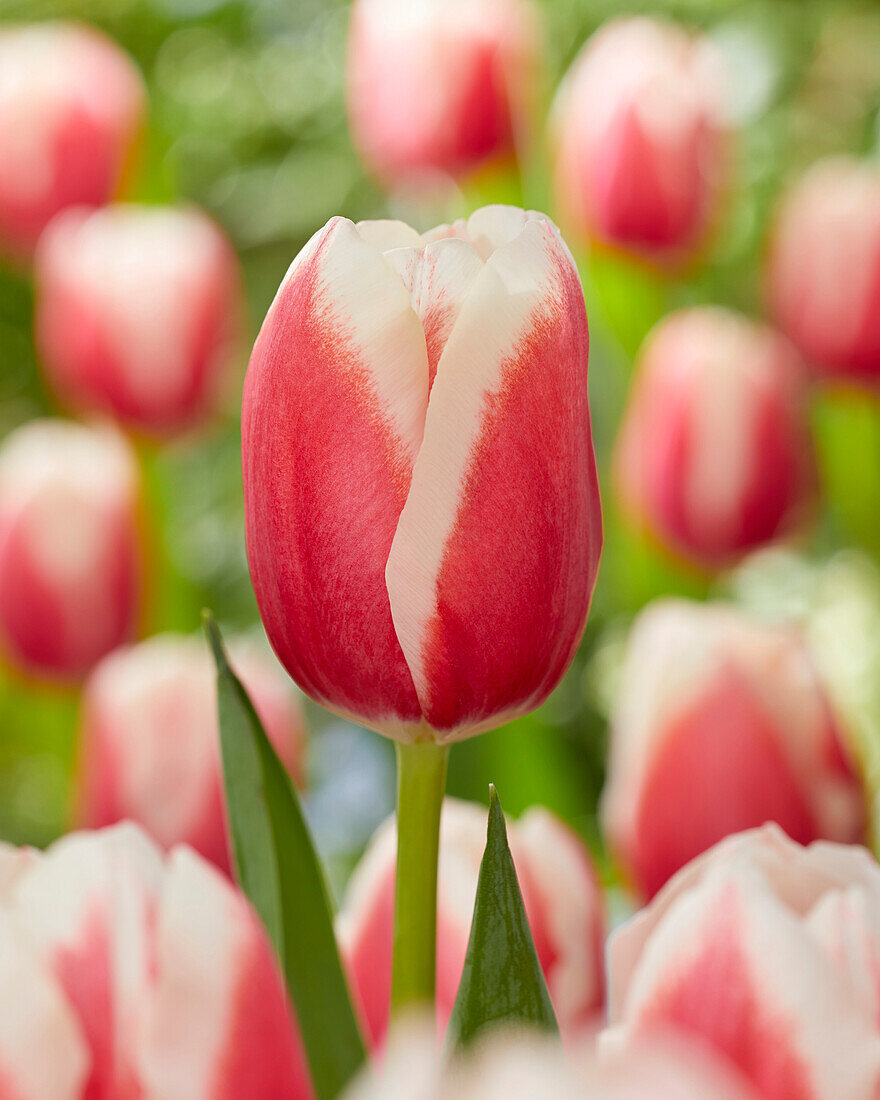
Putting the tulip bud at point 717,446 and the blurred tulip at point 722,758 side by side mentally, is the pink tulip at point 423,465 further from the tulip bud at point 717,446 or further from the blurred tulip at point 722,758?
the tulip bud at point 717,446

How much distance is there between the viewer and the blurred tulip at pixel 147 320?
0.56 m

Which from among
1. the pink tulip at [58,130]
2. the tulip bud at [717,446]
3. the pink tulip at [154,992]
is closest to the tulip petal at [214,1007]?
the pink tulip at [154,992]

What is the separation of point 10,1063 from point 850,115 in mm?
911

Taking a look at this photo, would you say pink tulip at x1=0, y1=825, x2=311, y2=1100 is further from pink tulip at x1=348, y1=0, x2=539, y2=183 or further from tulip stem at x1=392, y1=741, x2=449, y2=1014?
pink tulip at x1=348, y1=0, x2=539, y2=183

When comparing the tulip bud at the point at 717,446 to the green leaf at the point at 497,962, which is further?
the tulip bud at the point at 717,446

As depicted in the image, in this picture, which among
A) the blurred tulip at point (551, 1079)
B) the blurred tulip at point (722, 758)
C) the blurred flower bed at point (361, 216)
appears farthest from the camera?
the blurred flower bed at point (361, 216)

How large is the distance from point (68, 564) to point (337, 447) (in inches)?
14.3

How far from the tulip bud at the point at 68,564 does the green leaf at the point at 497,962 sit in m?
0.37

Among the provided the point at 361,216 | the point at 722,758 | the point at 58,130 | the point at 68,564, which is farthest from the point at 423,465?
the point at 361,216

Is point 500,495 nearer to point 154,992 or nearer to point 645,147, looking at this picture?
point 154,992

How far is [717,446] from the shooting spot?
527mm

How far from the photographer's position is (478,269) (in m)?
0.16

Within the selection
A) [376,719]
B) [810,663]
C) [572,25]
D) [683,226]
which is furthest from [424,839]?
[572,25]

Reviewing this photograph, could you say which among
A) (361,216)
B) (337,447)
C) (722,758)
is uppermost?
(337,447)
